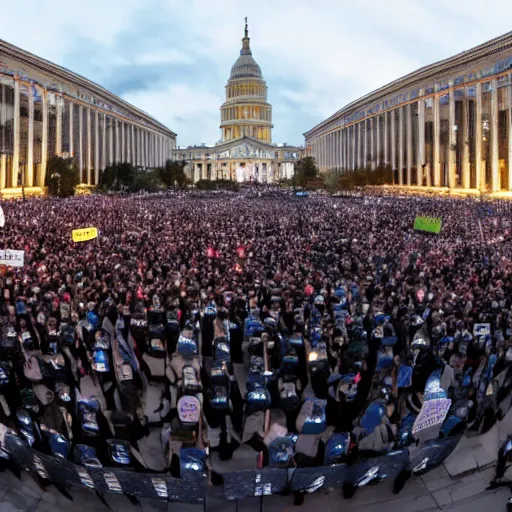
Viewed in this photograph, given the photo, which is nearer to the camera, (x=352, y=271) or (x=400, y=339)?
(x=400, y=339)

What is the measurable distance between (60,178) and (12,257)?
144 ft

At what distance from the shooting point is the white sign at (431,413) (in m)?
7.62

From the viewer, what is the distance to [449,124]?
206ft

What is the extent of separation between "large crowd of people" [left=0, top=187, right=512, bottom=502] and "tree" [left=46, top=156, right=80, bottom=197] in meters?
39.1

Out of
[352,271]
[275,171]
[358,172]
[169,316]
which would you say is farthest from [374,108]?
[169,316]

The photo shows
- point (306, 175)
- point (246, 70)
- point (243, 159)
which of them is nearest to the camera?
point (306, 175)

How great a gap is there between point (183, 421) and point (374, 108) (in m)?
85.9

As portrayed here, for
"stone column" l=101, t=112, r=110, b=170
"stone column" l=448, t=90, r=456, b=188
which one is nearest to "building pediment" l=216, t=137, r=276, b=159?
"stone column" l=101, t=112, r=110, b=170

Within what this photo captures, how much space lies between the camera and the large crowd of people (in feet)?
25.6

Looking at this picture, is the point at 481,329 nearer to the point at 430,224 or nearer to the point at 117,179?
the point at 430,224

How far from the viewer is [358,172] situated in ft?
262

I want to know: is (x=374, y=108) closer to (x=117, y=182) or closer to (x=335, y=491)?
(x=117, y=182)

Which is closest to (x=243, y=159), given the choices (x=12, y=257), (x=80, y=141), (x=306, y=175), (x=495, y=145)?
(x=306, y=175)

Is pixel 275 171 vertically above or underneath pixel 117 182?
above
